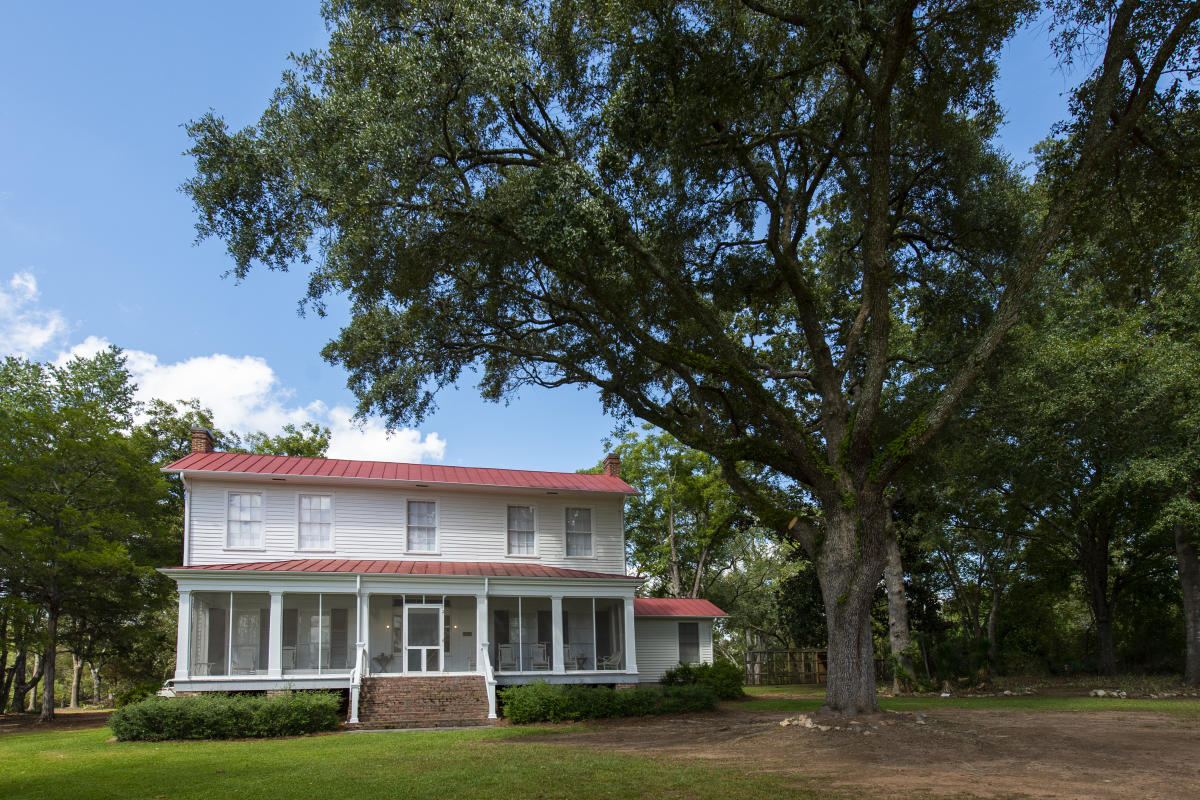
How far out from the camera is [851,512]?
46.9 feet

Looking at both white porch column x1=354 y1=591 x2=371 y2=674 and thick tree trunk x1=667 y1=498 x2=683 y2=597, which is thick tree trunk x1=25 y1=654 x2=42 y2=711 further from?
thick tree trunk x1=667 y1=498 x2=683 y2=597

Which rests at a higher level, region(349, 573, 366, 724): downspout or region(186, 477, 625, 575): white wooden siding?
region(186, 477, 625, 575): white wooden siding

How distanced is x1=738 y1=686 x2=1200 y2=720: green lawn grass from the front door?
27.2ft

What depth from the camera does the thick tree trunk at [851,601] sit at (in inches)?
549

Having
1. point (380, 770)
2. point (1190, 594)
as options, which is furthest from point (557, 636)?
point (1190, 594)

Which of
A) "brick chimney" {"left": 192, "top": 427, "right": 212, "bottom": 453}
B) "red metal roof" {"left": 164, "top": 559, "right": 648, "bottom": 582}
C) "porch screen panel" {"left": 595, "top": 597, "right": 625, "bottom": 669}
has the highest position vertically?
"brick chimney" {"left": 192, "top": 427, "right": 212, "bottom": 453}

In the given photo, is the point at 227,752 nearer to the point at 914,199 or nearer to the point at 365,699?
the point at 365,699

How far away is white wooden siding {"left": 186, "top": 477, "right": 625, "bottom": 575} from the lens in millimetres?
21828

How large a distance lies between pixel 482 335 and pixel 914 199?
9.65 m

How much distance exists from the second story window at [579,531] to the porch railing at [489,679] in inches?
206

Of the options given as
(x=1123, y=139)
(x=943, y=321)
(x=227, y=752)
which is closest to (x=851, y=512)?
(x=943, y=321)

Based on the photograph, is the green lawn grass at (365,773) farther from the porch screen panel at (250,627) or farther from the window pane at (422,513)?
the window pane at (422,513)

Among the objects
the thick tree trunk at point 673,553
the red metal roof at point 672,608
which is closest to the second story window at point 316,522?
the red metal roof at point 672,608

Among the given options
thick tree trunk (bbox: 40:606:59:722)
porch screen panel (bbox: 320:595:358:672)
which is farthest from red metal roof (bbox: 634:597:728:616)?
thick tree trunk (bbox: 40:606:59:722)
